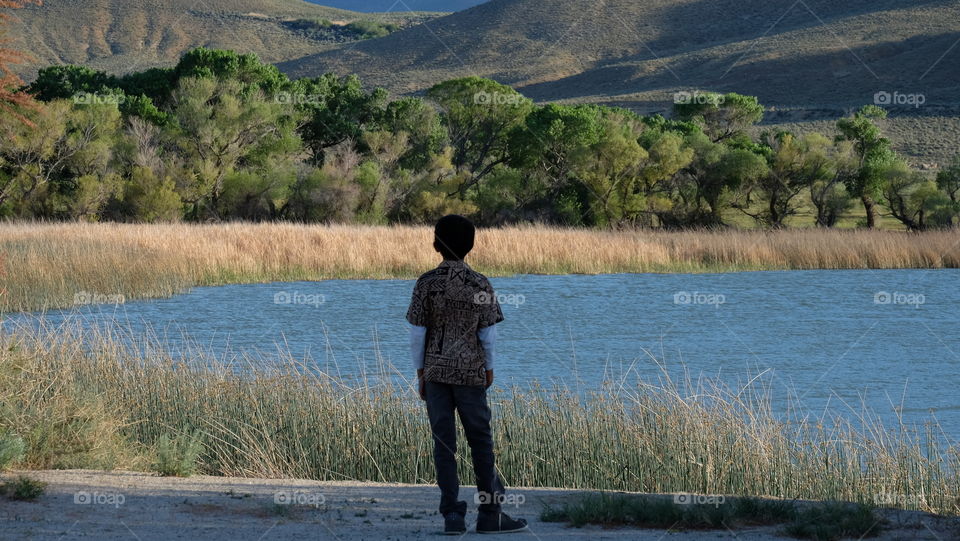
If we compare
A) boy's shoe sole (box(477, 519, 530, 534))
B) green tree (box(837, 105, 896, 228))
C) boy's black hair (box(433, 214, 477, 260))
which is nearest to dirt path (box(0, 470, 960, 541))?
boy's shoe sole (box(477, 519, 530, 534))

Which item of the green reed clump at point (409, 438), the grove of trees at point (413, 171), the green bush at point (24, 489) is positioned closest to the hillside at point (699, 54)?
the grove of trees at point (413, 171)

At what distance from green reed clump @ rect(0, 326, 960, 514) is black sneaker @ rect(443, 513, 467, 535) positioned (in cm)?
296

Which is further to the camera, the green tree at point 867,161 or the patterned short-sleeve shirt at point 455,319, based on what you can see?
the green tree at point 867,161

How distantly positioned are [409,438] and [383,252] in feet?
69.5

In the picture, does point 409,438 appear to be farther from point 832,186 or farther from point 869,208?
point 832,186

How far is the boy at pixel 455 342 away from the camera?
6.51m

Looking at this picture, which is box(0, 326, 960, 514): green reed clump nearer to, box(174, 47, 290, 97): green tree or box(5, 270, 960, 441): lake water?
box(5, 270, 960, 441): lake water

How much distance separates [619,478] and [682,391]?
4.95 metres

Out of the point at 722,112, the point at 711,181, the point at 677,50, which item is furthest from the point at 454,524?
the point at 677,50

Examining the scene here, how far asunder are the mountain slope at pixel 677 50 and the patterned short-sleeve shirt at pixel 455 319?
299 feet

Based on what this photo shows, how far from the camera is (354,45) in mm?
151625

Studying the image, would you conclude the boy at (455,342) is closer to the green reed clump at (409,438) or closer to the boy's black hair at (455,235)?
the boy's black hair at (455,235)

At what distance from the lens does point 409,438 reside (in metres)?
10.4

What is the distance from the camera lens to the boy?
21.4 feet
